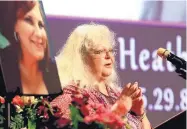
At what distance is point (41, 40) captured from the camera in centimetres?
227

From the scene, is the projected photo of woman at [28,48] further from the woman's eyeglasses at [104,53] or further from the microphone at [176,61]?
the microphone at [176,61]

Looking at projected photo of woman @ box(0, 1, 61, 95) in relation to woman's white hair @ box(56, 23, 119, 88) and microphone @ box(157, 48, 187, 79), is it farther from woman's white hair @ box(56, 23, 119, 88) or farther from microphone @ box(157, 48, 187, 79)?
microphone @ box(157, 48, 187, 79)

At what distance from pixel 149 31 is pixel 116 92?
351 mm

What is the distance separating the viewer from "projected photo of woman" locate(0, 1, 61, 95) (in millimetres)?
2191

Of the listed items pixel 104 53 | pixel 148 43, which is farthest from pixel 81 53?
pixel 148 43

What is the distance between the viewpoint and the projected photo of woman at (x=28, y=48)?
219 cm

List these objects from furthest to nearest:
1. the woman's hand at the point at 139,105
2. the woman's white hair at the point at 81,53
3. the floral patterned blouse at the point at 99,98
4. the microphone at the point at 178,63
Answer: the woman's hand at the point at 139,105, the woman's white hair at the point at 81,53, the floral patterned blouse at the point at 99,98, the microphone at the point at 178,63

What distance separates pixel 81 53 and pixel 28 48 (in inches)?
9.9

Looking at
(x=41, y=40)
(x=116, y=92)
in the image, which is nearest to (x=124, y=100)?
(x=116, y=92)

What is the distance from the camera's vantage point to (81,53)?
2.35 metres

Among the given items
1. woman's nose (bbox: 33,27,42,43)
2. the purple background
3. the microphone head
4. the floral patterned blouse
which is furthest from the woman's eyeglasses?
the microphone head

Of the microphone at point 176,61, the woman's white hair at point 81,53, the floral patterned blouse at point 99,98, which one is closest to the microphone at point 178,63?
the microphone at point 176,61

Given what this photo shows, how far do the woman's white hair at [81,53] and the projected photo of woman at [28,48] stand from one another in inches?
2.3

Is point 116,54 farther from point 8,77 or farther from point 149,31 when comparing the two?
point 8,77
